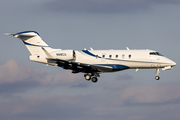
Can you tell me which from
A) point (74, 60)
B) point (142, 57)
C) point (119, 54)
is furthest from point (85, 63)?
point (142, 57)

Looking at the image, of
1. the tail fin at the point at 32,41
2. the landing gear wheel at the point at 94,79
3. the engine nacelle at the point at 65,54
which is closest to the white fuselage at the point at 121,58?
the engine nacelle at the point at 65,54

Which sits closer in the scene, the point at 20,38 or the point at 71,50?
the point at 71,50

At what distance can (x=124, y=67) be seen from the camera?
137 ft

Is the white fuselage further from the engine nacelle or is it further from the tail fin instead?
the tail fin

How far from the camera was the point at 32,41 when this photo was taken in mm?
46312

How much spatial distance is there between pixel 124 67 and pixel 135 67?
4.48 ft

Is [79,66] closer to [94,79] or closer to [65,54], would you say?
[65,54]

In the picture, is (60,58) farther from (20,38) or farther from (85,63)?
(20,38)

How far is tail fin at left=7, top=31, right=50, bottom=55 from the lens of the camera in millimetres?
→ 45812

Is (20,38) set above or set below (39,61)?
above

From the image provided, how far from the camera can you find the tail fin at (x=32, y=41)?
4581 centimetres

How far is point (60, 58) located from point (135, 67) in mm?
9495

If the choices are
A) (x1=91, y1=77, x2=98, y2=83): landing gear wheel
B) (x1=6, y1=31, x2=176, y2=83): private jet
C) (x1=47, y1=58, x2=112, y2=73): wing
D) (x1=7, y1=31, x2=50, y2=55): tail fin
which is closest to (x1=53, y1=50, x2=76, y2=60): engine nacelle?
(x1=6, y1=31, x2=176, y2=83): private jet

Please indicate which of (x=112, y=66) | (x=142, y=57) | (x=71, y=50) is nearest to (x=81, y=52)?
(x=71, y=50)
